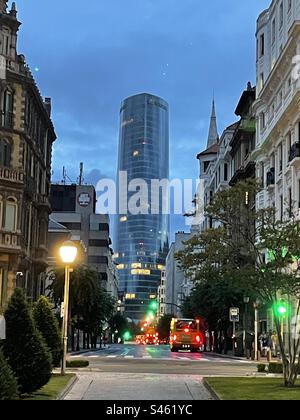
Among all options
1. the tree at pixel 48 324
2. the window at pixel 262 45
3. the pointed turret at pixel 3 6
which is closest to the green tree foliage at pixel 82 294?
the pointed turret at pixel 3 6

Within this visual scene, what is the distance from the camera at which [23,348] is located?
14570 millimetres

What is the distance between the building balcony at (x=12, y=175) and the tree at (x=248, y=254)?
26.4 m

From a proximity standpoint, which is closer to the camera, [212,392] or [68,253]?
[212,392]

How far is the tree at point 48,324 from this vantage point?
19.6m

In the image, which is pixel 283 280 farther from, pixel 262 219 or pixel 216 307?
pixel 216 307

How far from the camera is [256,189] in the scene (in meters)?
24.3

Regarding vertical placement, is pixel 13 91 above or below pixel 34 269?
above

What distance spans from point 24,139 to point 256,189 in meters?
29.9

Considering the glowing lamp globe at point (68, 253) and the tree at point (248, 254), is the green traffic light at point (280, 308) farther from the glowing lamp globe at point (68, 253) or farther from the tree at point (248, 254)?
the glowing lamp globe at point (68, 253)

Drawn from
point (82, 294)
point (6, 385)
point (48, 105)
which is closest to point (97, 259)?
point (48, 105)

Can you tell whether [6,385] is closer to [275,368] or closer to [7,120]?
[275,368]

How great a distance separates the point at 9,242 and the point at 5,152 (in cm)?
629

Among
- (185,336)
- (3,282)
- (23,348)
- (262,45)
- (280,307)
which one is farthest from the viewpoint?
(185,336)

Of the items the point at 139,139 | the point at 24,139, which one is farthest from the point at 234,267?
the point at 139,139
